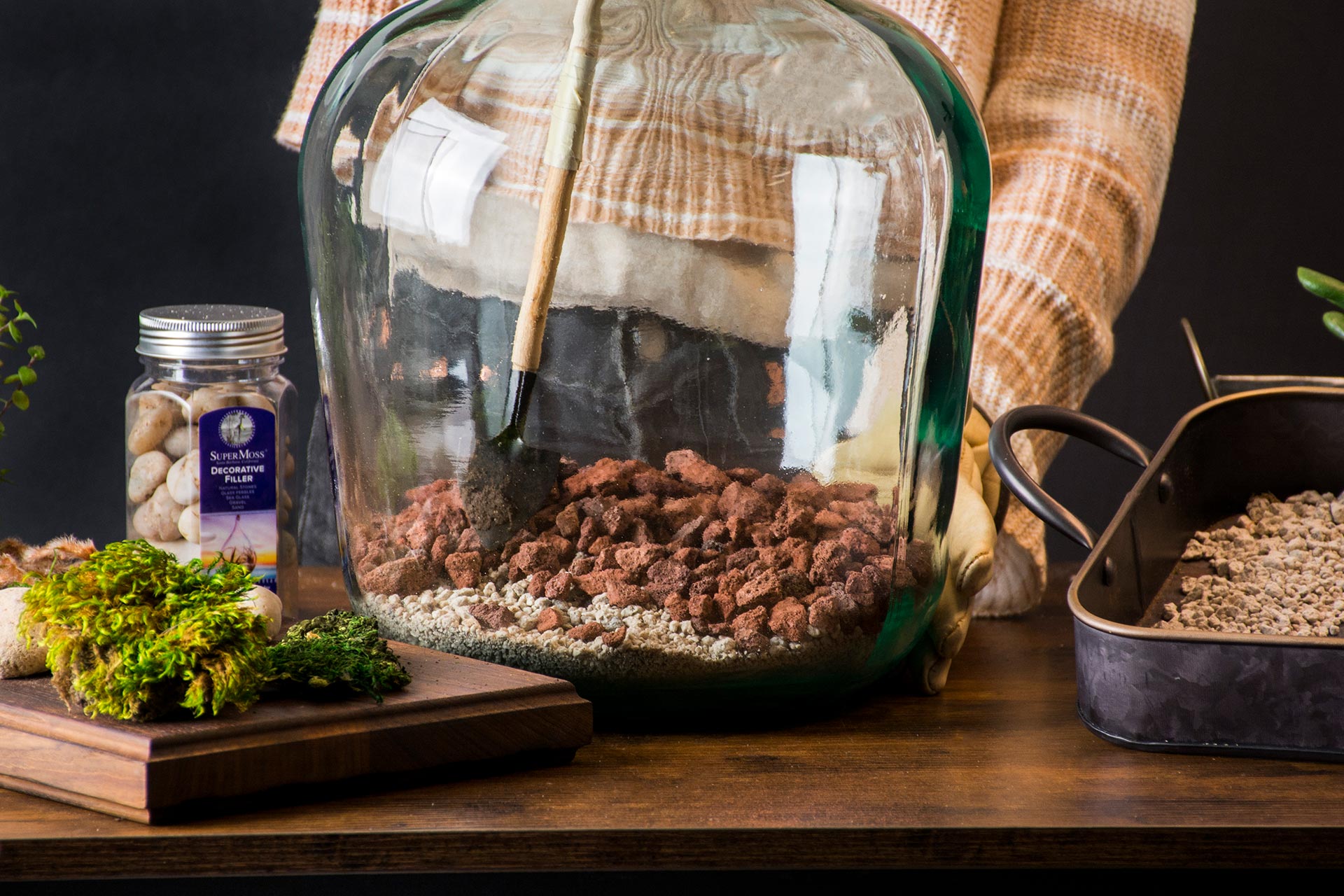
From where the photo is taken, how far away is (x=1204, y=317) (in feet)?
5.07

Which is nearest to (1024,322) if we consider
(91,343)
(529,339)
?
(529,339)

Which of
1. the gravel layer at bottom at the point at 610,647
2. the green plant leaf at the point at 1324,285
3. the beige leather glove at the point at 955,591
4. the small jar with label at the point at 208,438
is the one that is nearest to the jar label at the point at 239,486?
the small jar with label at the point at 208,438

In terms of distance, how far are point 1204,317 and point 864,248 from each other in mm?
1131

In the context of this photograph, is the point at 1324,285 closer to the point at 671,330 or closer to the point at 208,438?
the point at 671,330

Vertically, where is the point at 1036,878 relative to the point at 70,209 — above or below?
below

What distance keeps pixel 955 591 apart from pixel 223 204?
1097 mm

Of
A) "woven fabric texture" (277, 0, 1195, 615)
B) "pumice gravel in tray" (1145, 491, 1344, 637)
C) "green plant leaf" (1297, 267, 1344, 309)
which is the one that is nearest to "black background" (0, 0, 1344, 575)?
"woven fabric texture" (277, 0, 1195, 615)

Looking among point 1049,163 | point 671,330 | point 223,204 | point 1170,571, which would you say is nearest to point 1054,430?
point 1170,571

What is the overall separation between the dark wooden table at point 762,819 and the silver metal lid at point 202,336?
22cm

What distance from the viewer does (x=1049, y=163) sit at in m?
0.90

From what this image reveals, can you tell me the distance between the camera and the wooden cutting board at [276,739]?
A: 1.38ft

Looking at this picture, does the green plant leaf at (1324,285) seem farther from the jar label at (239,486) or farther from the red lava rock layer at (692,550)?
the jar label at (239,486)

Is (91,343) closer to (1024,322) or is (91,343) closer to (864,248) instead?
(1024,322)

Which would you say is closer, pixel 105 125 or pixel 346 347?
pixel 346 347
